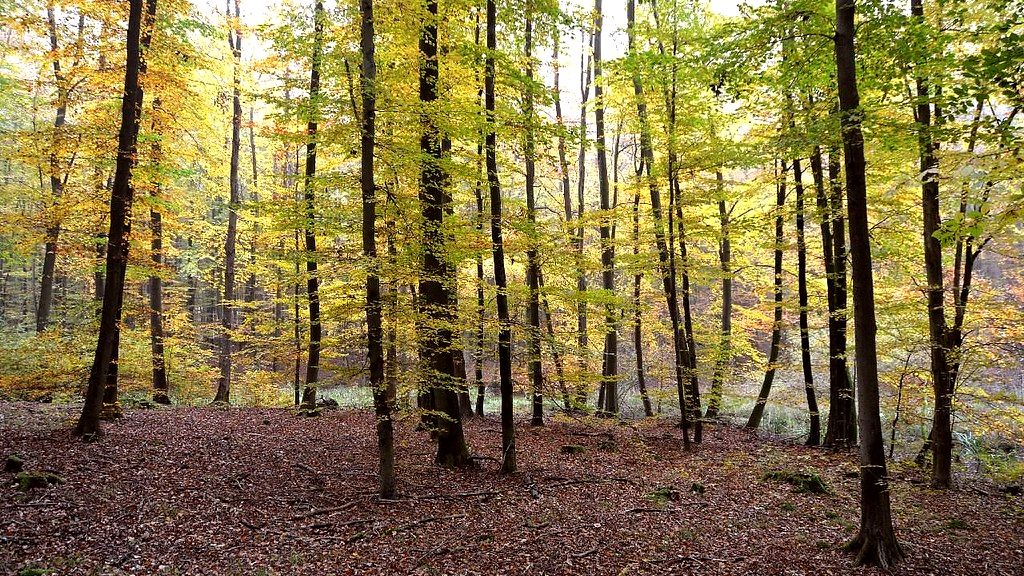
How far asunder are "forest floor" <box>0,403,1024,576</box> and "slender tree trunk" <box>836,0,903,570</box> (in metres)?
0.42

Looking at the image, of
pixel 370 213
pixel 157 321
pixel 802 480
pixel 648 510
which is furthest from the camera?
pixel 157 321

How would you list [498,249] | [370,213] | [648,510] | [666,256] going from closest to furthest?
[370,213] → [648,510] → [498,249] → [666,256]

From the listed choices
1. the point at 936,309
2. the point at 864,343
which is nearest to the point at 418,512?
the point at 864,343

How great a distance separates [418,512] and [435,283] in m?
4.07

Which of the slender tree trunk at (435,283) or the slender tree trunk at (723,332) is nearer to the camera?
the slender tree trunk at (435,283)

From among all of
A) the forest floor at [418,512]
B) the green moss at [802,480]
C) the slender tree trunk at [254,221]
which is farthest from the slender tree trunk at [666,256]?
the slender tree trunk at [254,221]

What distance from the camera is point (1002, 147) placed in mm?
5305

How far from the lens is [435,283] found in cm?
969

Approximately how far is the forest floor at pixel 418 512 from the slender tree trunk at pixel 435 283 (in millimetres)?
772

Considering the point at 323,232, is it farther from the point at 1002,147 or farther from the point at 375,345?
the point at 1002,147

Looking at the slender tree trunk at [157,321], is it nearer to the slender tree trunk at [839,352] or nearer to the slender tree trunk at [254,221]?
the slender tree trunk at [254,221]

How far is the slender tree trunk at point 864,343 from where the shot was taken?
628 centimetres

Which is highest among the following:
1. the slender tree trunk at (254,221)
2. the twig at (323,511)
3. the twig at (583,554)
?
the slender tree trunk at (254,221)

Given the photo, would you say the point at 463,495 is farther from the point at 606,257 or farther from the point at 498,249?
the point at 606,257
